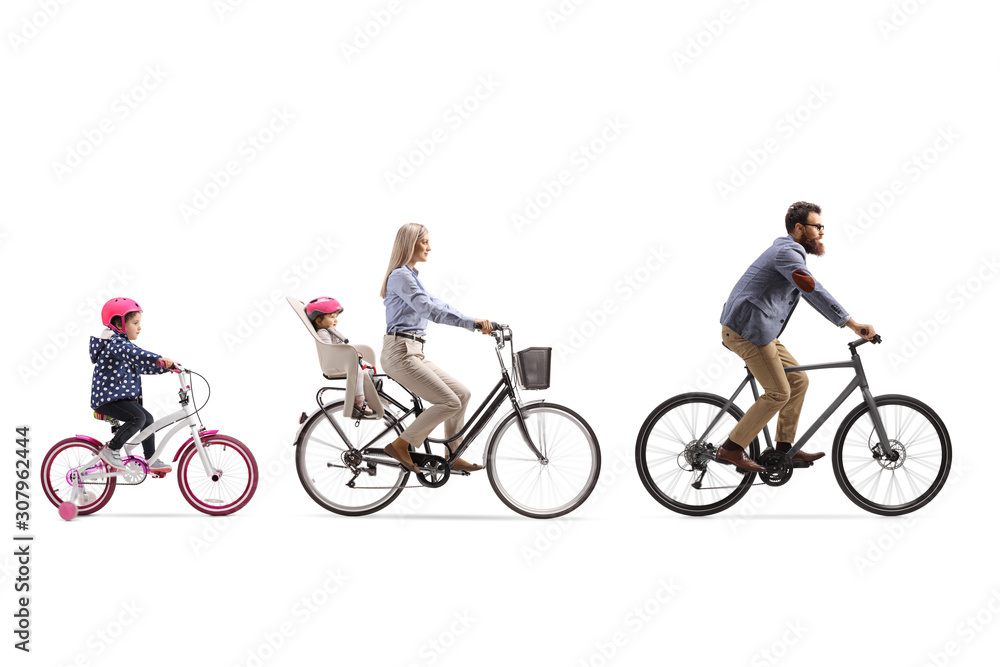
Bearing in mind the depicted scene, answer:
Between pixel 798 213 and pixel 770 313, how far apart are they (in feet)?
2.84

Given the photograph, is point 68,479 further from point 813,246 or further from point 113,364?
point 813,246

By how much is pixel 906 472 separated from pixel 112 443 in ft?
21.2

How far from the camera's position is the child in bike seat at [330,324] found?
795 cm

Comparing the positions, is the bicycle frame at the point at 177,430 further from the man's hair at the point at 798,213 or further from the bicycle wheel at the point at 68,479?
the man's hair at the point at 798,213

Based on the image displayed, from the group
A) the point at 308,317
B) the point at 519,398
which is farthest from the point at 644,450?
the point at 308,317

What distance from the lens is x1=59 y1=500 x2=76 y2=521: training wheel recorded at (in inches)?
307

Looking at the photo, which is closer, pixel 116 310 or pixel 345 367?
pixel 345 367

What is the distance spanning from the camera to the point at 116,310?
7.95 meters

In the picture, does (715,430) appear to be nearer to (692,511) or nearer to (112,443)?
(692,511)

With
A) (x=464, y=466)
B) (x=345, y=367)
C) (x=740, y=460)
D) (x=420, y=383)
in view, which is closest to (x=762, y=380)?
(x=740, y=460)

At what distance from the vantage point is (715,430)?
8.04m

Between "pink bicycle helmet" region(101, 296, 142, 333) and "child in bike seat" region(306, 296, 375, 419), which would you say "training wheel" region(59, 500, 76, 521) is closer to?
"pink bicycle helmet" region(101, 296, 142, 333)

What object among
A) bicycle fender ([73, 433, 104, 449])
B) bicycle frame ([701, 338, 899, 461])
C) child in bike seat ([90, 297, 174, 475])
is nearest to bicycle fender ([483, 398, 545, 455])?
bicycle frame ([701, 338, 899, 461])

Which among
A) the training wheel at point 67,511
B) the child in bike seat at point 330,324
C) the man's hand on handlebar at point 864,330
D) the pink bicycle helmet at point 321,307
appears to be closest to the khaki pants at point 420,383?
the child in bike seat at point 330,324
